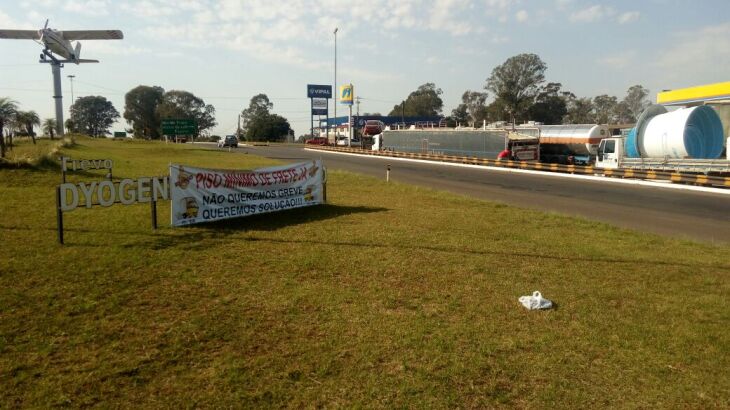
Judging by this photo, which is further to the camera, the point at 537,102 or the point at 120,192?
the point at 537,102

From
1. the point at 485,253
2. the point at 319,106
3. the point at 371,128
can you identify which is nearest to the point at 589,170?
the point at 485,253

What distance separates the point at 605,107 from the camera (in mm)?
121000

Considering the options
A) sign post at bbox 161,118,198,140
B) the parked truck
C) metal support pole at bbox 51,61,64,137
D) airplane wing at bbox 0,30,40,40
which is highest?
airplane wing at bbox 0,30,40,40

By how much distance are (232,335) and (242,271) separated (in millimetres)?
2609

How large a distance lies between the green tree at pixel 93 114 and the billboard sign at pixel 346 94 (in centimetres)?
11197

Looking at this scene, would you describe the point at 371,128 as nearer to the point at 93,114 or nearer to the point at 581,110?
the point at 581,110

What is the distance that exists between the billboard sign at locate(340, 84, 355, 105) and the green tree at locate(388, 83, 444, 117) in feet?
154

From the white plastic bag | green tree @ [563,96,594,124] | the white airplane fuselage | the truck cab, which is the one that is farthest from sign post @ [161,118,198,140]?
green tree @ [563,96,594,124]

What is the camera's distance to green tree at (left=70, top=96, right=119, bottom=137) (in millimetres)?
162125

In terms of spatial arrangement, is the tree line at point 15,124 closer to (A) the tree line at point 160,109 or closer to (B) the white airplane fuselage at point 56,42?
(B) the white airplane fuselage at point 56,42

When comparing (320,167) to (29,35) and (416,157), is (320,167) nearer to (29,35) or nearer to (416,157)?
(416,157)

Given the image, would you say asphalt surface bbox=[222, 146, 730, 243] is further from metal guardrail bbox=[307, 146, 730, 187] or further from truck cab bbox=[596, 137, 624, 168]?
truck cab bbox=[596, 137, 624, 168]

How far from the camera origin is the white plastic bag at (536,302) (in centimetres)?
664

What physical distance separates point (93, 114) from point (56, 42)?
114m
